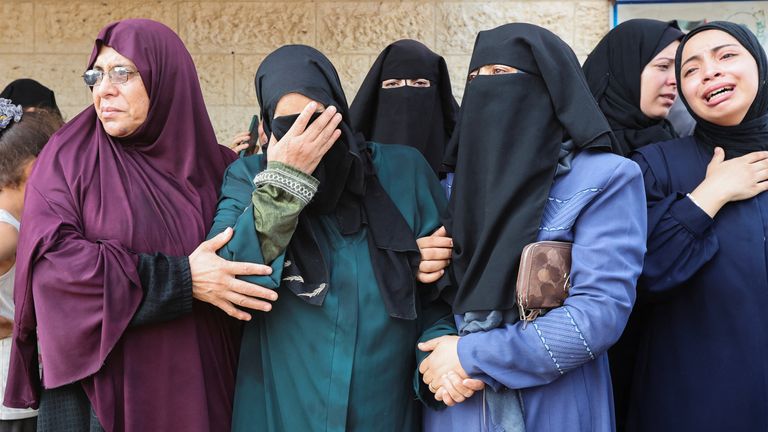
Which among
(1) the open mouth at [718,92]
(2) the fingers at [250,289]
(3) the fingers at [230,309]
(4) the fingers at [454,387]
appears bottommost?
(4) the fingers at [454,387]

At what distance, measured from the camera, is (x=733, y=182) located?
6.95 feet

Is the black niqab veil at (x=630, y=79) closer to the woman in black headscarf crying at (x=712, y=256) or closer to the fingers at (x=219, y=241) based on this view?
the woman in black headscarf crying at (x=712, y=256)

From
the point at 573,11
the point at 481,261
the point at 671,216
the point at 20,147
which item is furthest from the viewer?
the point at 573,11

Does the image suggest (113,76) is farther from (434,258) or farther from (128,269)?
(434,258)

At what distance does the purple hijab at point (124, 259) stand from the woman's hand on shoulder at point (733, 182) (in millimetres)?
1411

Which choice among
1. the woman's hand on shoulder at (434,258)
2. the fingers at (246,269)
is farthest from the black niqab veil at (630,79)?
the fingers at (246,269)

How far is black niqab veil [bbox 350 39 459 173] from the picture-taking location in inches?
119

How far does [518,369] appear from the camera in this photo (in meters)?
1.83

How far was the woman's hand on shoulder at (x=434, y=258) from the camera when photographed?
6.85ft

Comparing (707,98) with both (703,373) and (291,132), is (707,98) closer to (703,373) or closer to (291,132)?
(703,373)

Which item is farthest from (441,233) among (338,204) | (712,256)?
(712,256)

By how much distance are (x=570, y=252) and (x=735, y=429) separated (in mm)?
789

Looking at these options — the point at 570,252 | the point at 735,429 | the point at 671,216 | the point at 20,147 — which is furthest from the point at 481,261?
the point at 20,147

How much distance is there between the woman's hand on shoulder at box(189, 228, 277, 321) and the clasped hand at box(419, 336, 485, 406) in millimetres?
443
